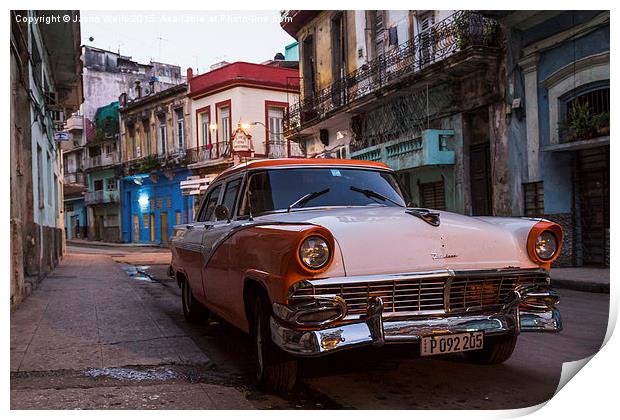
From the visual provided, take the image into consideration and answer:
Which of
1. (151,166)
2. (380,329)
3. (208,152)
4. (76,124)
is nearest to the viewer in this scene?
(380,329)

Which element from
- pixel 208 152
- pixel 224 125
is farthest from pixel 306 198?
pixel 224 125

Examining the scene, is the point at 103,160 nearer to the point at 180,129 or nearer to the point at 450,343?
the point at 180,129

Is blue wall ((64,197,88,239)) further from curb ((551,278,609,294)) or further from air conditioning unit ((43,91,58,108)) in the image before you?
curb ((551,278,609,294))

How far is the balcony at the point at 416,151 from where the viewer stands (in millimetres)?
10469

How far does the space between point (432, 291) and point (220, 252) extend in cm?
167

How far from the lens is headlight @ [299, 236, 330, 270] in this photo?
2.99 meters

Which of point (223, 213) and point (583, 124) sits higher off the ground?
point (583, 124)

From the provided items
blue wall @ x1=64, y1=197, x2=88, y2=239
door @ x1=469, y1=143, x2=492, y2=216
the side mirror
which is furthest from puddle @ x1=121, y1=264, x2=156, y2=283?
blue wall @ x1=64, y1=197, x2=88, y2=239

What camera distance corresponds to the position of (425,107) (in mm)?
11469

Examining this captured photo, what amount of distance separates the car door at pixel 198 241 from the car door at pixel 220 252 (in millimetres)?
170

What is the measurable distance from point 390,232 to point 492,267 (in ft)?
1.95

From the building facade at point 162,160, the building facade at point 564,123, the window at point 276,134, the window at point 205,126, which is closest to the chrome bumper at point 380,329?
the building facade at point 564,123

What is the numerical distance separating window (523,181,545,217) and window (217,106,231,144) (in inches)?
148

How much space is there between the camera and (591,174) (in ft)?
18.5
